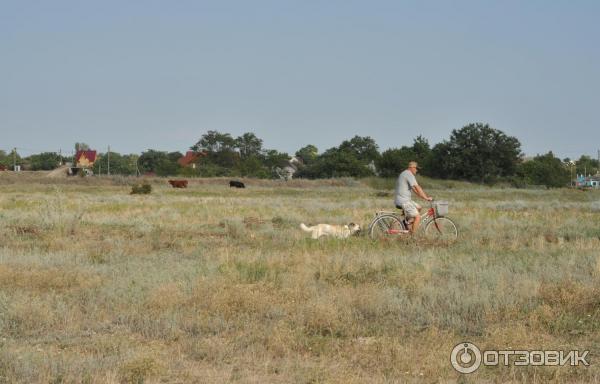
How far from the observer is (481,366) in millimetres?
5676

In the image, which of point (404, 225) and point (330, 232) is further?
point (330, 232)

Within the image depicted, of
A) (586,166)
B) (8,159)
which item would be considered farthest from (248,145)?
(586,166)

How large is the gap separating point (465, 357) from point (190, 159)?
5181 inches

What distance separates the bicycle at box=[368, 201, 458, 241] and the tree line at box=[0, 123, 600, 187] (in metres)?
68.6

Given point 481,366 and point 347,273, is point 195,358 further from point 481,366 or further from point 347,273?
point 347,273

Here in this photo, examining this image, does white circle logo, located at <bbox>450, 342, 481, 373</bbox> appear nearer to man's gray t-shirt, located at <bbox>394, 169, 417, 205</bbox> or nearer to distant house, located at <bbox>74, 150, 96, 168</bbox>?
man's gray t-shirt, located at <bbox>394, 169, 417, 205</bbox>

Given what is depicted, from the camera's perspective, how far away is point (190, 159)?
135 meters

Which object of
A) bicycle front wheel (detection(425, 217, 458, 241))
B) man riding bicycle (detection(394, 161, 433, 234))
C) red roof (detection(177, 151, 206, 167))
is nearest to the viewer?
man riding bicycle (detection(394, 161, 433, 234))

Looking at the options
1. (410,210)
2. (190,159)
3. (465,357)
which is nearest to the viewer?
(465,357)

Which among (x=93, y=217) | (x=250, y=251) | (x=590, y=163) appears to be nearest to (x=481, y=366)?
(x=250, y=251)

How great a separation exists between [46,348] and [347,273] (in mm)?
4521

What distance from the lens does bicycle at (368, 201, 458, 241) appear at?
563 inches

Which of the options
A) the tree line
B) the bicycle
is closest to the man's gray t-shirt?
the bicycle

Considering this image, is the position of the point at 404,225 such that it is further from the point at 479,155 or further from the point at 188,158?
the point at 188,158
